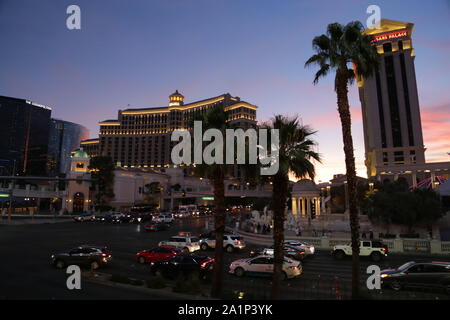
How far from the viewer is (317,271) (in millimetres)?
18641

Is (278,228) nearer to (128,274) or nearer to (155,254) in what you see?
(128,274)

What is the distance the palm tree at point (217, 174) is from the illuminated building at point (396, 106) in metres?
120

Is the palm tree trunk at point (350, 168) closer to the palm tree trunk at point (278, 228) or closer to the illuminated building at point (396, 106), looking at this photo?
the palm tree trunk at point (278, 228)

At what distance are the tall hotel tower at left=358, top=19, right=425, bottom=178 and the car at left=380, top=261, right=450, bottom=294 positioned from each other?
11406 centimetres

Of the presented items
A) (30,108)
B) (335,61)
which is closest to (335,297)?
(335,61)

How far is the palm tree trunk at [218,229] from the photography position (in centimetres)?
1212

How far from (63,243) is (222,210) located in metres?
23.7

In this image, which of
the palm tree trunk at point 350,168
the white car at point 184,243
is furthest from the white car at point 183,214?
the palm tree trunk at point 350,168

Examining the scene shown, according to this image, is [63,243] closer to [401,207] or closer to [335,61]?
[335,61]

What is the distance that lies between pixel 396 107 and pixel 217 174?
5174 inches

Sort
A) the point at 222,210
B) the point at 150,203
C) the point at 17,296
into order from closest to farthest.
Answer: the point at 17,296 → the point at 222,210 → the point at 150,203

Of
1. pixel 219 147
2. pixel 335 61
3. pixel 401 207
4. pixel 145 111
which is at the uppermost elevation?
pixel 145 111

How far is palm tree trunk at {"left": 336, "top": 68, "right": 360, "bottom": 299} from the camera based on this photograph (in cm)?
1195

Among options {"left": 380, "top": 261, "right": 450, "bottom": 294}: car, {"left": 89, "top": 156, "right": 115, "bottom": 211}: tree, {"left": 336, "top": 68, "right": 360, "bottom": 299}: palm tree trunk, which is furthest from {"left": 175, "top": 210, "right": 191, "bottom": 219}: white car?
{"left": 336, "top": 68, "right": 360, "bottom": 299}: palm tree trunk
